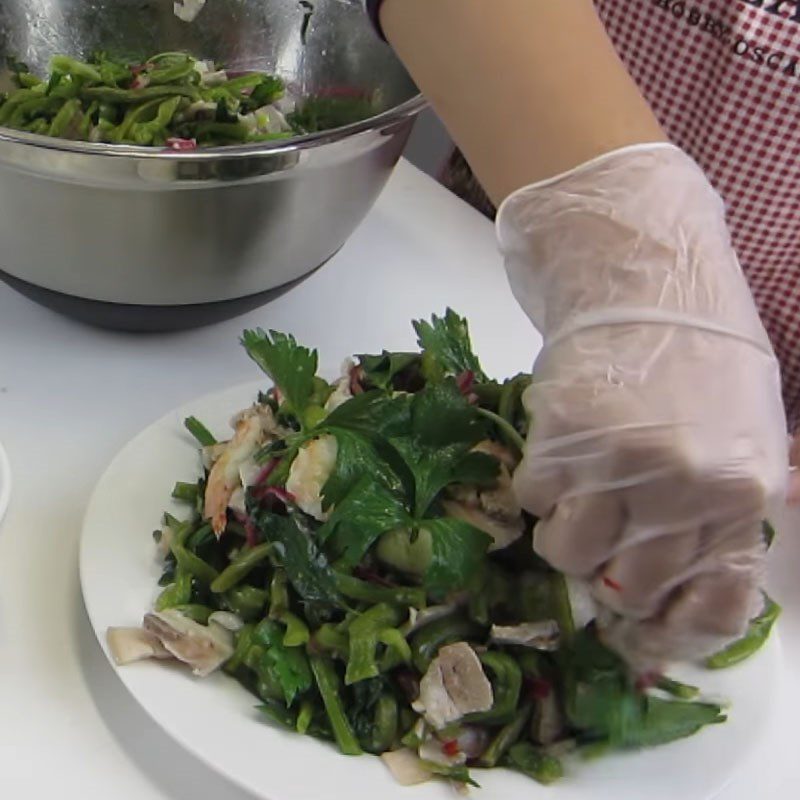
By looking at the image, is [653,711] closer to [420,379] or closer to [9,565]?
[420,379]

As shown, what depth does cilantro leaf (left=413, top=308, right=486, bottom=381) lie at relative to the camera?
82 cm

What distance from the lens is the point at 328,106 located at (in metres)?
1.08

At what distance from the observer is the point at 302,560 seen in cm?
68

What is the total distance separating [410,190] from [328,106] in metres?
0.21

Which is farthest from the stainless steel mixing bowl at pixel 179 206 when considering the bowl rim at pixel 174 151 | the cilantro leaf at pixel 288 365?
the cilantro leaf at pixel 288 365

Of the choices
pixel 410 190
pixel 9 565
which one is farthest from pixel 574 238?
pixel 410 190

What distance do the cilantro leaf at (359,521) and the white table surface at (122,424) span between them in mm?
151

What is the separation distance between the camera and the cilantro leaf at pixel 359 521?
2.19ft

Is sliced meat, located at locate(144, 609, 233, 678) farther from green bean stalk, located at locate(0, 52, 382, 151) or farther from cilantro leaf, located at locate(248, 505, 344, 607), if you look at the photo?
green bean stalk, located at locate(0, 52, 382, 151)

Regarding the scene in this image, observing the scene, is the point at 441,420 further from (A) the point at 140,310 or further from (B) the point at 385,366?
(A) the point at 140,310

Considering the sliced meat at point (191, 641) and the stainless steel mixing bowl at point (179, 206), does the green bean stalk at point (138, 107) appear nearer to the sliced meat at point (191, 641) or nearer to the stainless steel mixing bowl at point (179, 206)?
the stainless steel mixing bowl at point (179, 206)

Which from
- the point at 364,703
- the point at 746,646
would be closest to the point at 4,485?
the point at 364,703

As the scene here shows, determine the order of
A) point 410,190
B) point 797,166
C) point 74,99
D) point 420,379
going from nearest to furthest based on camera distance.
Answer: point 420,379 → point 74,99 → point 797,166 → point 410,190

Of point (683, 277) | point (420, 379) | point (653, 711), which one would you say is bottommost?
point (653, 711)
